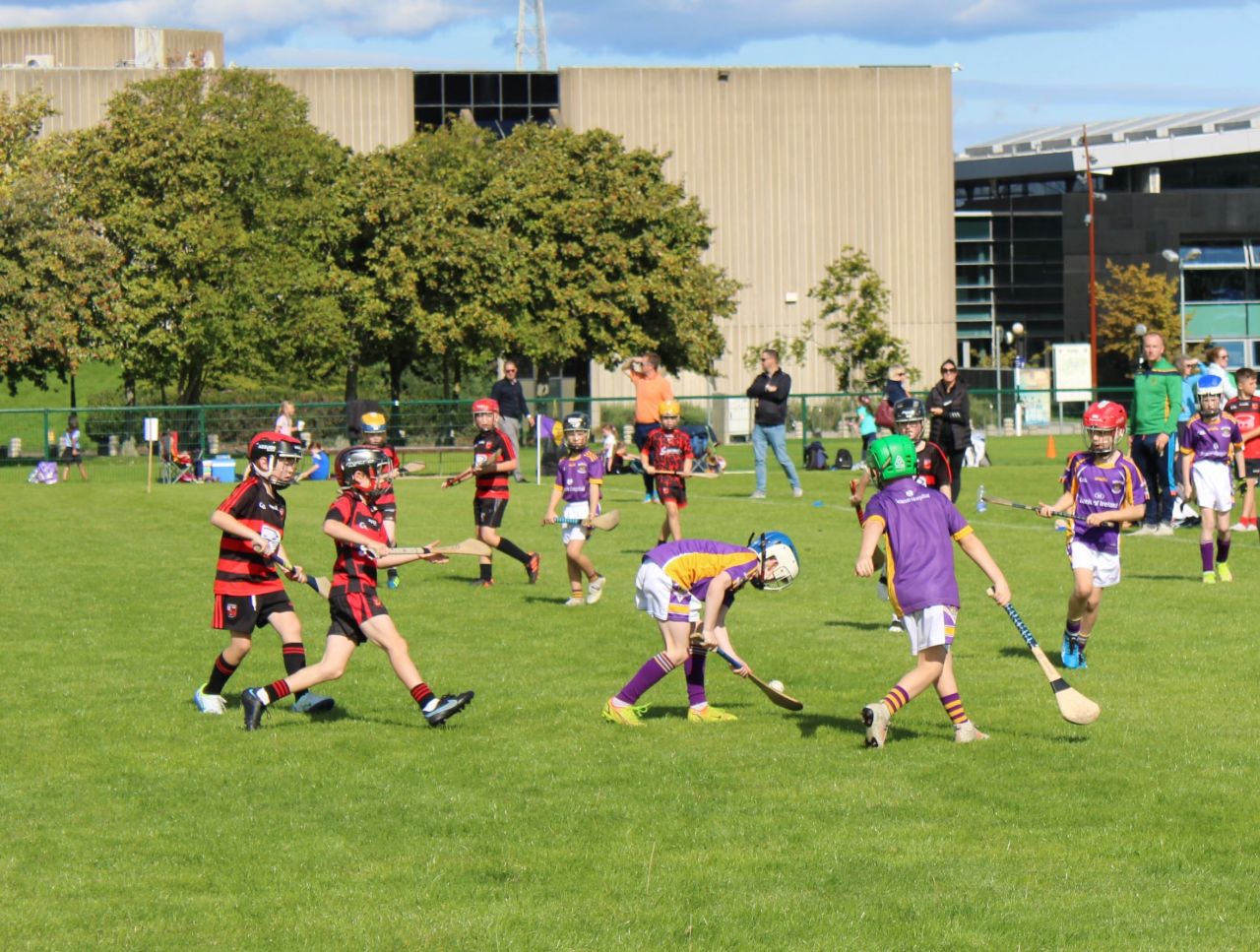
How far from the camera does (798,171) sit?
2975 inches

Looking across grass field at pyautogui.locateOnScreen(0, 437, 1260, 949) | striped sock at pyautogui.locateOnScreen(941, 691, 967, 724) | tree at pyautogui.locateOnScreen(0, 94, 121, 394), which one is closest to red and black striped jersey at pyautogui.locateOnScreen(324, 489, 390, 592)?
grass field at pyautogui.locateOnScreen(0, 437, 1260, 949)

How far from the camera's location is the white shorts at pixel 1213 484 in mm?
16719

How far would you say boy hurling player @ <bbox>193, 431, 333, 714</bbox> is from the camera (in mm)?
10062

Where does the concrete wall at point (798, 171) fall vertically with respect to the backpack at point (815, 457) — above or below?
above

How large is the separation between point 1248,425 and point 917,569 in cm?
1205

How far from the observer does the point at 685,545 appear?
9695 millimetres

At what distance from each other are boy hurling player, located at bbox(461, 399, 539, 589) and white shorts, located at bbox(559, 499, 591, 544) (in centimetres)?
130

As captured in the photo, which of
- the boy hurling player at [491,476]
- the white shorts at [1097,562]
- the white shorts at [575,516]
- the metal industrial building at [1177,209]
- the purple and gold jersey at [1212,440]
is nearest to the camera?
the white shorts at [1097,562]

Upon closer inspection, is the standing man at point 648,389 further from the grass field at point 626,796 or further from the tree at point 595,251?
the tree at point 595,251

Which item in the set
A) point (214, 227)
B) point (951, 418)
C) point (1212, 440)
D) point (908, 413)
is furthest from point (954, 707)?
point (214, 227)

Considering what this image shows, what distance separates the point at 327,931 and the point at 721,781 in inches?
109

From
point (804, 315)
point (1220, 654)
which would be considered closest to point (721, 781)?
point (1220, 654)

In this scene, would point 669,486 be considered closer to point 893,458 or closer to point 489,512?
point 489,512

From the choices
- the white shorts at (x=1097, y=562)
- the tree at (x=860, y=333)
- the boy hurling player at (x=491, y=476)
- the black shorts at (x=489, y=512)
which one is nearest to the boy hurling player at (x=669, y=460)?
the boy hurling player at (x=491, y=476)
